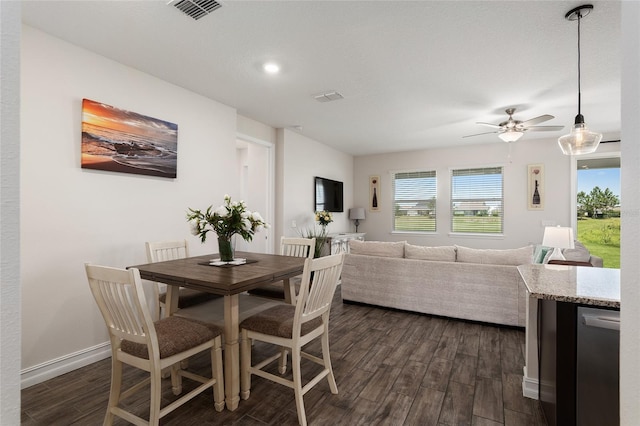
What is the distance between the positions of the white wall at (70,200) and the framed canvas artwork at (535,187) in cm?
630

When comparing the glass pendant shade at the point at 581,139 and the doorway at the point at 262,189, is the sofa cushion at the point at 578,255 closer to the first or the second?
the glass pendant shade at the point at 581,139

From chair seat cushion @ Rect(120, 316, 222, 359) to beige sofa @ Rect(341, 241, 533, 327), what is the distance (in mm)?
2461

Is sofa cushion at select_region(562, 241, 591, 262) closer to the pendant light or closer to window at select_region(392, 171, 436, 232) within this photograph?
the pendant light

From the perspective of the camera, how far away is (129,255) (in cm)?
298

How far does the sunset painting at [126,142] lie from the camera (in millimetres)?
2676

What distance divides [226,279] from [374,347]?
5.57 ft

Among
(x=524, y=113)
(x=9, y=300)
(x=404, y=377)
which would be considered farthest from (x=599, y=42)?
(x=9, y=300)

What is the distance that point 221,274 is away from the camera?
6.93 ft

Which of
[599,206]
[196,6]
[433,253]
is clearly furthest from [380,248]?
[599,206]

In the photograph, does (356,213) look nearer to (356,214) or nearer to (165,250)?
(356,214)

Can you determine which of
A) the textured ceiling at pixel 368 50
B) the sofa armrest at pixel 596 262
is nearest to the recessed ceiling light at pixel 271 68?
the textured ceiling at pixel 368 50

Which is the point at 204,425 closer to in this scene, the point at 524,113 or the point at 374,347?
the point at 374,347

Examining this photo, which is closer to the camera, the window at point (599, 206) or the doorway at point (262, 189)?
the doorway at point (262, 189)

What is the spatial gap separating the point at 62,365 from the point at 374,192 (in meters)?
6.34
